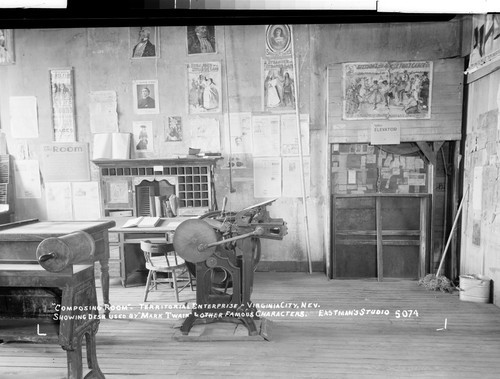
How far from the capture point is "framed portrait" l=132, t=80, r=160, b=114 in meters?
4.24

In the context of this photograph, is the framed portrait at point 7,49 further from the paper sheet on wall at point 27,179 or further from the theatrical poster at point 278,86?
the theatrical poster at point 278,86

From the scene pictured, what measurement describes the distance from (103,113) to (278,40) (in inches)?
85.6

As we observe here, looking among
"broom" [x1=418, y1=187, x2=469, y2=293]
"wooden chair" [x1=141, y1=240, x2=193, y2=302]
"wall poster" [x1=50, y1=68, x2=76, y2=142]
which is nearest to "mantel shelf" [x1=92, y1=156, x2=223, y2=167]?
"wall poster" [x1=50, y1=68, x2=76, y2=142]

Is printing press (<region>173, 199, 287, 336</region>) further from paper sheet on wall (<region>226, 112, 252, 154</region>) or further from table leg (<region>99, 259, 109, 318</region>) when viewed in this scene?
paper sheet on wall (<region>226, 112, 252, 154</region>)

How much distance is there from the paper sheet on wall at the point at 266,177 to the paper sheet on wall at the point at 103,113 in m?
1.71

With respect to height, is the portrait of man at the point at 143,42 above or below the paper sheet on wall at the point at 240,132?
above

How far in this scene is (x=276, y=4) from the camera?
1807mm

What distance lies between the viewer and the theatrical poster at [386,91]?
155 inches

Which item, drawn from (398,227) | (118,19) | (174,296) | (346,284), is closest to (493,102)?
(398,227)

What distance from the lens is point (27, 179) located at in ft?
10.9

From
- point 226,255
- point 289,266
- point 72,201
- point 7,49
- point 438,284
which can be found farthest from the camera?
point 289,266

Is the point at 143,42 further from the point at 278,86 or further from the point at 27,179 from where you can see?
the point at 27,179

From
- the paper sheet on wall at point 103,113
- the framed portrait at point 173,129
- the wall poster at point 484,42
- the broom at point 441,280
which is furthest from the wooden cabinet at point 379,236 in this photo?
the paper sheet on wall at point 103,113

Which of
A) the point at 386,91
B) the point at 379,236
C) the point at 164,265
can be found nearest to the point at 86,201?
the point at 164,265
